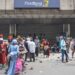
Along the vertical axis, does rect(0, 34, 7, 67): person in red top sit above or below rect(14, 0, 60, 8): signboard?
below

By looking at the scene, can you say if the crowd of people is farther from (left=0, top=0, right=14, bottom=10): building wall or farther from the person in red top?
(left=0, top=0, right=14, bottom=10): building wall

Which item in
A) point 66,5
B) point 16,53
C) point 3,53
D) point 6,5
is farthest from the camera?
point 66,5

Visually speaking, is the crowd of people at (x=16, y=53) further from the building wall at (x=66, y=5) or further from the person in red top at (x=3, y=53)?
the building wall at (x=66, y=5)

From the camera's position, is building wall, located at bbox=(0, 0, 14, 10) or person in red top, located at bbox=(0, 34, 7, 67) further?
building wall, located at bbox=(0, 0, 14, 10)

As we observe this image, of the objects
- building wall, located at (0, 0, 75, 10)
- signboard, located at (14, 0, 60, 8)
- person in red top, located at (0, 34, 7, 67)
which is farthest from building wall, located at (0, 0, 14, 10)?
person in red top, located at (0, 34, 7, 67)

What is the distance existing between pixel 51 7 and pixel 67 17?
5808mm

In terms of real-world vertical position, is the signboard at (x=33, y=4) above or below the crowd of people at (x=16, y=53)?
above

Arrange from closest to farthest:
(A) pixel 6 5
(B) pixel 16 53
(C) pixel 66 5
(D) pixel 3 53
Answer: (B) pixel 16 53, (D) pixel 3 53, (A) pixel 6 5, (C) pixel 66 5

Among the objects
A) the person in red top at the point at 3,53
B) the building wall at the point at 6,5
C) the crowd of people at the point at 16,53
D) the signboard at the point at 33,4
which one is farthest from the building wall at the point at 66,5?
the person in red top at the point at 3,53

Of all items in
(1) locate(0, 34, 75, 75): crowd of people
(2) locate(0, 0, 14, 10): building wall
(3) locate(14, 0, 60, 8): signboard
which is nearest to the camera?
(1) locate(0, 34, 75, 75): crowd of people

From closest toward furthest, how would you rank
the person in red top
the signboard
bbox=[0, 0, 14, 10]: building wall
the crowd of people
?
1. the crowd of people
2. the person in red top
3. the signboard
4. bbox=[0, 0, 14, 10]: building wall

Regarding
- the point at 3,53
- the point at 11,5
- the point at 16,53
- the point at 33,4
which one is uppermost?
the point at 33,4

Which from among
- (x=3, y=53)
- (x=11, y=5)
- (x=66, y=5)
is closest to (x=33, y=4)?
(x=11, y=5)

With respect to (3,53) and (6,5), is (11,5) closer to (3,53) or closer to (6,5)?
(6,5)
